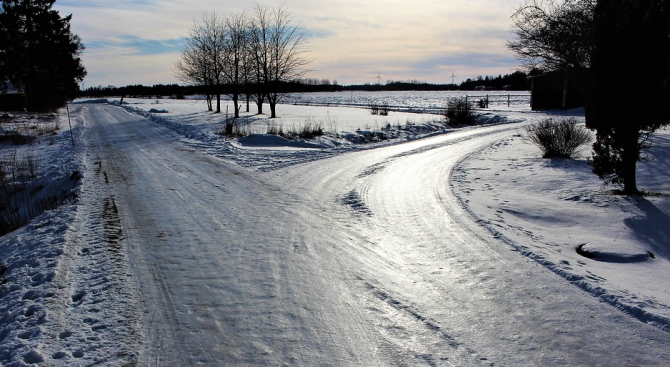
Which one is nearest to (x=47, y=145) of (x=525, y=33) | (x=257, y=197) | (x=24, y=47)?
(x=257, y=197)

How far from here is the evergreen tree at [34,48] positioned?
3891 centimetres

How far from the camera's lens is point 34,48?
132ft

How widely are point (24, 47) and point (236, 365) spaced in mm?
48479

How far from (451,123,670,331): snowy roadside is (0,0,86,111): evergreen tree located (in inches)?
1567

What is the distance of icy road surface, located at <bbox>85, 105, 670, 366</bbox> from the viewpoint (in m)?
3.26

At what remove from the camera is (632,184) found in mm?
7633

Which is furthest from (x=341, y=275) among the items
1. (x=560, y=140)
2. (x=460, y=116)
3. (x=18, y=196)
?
(x=460, y=116)

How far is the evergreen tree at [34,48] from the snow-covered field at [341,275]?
38083mm

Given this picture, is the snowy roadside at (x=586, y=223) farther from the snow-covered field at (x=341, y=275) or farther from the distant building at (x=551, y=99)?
the distant building at (x=551, y=99)

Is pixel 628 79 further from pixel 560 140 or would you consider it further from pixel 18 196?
pixel 18 196

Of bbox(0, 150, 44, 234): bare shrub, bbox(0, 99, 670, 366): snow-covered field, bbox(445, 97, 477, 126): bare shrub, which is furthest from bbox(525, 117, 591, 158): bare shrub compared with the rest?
bbox(445, 97, 477, 126): bare shrub

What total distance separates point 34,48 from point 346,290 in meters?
48.0

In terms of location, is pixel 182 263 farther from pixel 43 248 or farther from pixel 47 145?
pixel 47 145

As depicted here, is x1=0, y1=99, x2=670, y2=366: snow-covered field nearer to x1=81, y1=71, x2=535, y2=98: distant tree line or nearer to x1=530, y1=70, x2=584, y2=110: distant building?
x1=530, y1=70, x2=584, y2=110: distant building
